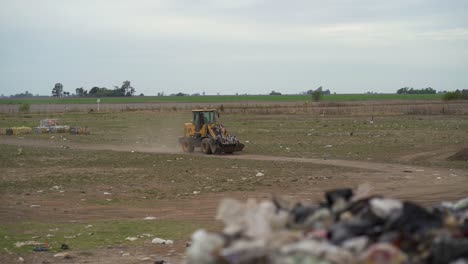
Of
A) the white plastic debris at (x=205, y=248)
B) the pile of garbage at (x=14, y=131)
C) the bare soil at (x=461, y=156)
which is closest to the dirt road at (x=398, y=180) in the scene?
the bare soil at (x=461, y=156)

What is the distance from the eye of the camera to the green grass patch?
12.2 metres

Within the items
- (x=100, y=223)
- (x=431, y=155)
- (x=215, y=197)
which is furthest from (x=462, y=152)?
(x=100, y=223)

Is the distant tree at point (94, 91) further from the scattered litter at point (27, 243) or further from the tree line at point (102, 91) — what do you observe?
the scattered litter at point (27, 243)

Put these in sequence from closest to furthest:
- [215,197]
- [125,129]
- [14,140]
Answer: [215,197] → [14,140] → [125,129]

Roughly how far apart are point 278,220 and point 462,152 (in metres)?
24.7

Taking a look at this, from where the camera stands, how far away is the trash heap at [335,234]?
2828 mm

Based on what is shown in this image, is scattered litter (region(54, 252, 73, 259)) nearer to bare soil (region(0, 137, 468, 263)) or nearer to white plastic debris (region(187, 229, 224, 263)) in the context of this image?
bare soil (region(0, 137, 468, 263))

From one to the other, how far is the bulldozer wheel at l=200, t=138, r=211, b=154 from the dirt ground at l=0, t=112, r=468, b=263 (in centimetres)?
48

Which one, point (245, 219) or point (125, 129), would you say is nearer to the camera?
point (245, 219)

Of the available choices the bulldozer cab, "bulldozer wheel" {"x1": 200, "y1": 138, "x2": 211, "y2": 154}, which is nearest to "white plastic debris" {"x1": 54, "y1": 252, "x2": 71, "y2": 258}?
"bulldozer wheel" {"x1": 200, "y1": 138, "x2": 211, "y2": 154}

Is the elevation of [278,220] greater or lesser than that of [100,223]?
greater

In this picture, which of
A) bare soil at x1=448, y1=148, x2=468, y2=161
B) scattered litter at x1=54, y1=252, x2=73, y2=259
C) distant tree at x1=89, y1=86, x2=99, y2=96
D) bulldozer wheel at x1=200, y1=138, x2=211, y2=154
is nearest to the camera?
scattered litter at x1=54, y1=252, x2=73, y2=259

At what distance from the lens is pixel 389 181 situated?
21.0 m

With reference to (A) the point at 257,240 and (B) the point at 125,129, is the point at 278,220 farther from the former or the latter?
(B) the point at 125,129
